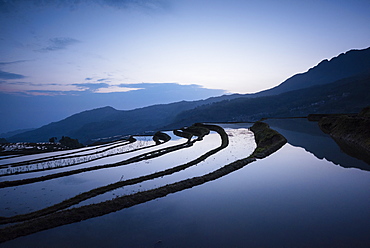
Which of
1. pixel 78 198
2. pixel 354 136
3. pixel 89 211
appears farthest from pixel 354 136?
pixel 78 198

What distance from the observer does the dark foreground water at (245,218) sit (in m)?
8.21

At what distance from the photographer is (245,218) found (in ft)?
32.3

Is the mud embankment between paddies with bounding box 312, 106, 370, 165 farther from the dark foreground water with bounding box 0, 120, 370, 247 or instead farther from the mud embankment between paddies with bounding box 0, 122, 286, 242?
the mud embankment between paddies with bounding box 0, 122, 286, 242

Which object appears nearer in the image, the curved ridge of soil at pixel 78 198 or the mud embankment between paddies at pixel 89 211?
the mud embankment between paddies at pixel 89 211

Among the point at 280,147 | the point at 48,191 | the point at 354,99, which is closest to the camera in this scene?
the point at 48,191

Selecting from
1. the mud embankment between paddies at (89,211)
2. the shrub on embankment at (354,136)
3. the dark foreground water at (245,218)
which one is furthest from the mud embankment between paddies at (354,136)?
the mud embankment between paddies at (89,211)

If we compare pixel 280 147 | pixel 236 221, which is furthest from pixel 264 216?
pixel 280 147

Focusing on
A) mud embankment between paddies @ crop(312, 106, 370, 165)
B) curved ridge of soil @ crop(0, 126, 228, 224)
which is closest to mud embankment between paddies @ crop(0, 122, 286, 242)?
curved ridge of soil @ crop(0, 126, 228, 224)

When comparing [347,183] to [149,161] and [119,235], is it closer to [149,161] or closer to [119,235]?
[119,235]

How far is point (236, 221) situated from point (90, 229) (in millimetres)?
6619

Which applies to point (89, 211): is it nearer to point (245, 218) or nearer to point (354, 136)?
point (245, 218)

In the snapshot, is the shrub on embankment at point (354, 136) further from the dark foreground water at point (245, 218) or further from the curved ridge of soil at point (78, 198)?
the curved ridge of soil at point (78, 198)

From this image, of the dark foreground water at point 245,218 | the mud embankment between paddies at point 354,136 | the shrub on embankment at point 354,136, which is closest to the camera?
the dark foreground water at point 245,218

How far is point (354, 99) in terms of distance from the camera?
17750cm
